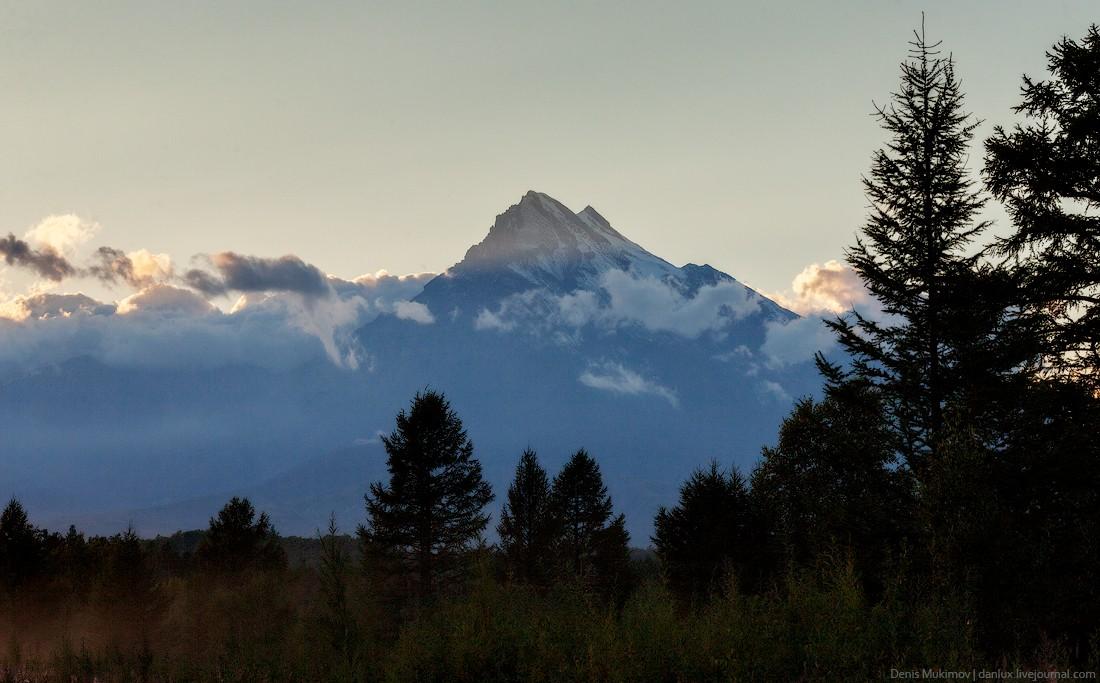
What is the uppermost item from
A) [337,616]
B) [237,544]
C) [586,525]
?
[337,616]

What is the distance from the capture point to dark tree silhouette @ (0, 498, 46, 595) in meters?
37.2

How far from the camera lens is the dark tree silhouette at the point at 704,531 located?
128 feet

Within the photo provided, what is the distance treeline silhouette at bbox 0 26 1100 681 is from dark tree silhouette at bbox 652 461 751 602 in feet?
0.44

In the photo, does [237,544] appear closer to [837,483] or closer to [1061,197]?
[837,483]

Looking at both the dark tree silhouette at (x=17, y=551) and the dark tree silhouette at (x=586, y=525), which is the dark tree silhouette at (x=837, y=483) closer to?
the dark tree silhouette at (x=586, y=525)

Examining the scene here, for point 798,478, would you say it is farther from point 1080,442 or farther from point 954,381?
point 1080,442

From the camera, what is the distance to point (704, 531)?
39906mm

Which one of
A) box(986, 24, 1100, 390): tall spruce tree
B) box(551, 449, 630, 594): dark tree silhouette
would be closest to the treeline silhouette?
box(986, 24, 1100, 390): tall spruce tree

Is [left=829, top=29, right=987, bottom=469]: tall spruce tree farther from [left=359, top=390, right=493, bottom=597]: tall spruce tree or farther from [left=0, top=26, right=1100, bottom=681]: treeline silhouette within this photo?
[left=359, top=390, right=493, bottom=597]: tall spruce tree

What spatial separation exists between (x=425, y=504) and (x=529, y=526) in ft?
44.5

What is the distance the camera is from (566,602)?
45.4ft

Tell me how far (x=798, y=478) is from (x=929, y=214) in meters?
19.7

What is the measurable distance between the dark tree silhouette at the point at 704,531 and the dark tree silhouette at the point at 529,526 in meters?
8.28

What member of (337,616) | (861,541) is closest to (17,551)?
(337,616)
